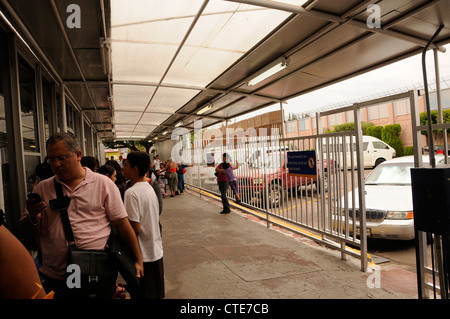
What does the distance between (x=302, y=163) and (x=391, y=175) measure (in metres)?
2.61

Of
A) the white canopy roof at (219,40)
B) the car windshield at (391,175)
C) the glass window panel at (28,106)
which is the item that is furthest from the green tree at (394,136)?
the glass window panel at (28,106)

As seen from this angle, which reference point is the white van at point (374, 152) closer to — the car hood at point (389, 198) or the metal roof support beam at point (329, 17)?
the car hood at point (389, 198)

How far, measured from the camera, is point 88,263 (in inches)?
72.8

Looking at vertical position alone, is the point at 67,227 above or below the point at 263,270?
above

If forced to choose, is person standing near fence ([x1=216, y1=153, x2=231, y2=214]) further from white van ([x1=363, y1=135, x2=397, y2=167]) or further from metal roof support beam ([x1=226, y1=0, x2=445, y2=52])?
white van ([x1=363, y1=135, x2=397, y2=167])

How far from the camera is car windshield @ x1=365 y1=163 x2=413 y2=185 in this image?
6.12 metres

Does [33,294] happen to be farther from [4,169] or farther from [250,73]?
[250,73]

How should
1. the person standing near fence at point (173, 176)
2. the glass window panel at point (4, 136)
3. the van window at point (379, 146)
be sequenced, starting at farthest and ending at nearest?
the van window at point (379, 146), the person standing near fence at point (173, 176), the glass window panel at point (4, 136)

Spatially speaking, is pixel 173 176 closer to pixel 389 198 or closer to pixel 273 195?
pixel 273 195

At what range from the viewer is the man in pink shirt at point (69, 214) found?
1913 mm

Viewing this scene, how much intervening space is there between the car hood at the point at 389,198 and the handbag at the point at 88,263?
14.2ft

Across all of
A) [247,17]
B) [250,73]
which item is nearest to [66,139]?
[247,17]

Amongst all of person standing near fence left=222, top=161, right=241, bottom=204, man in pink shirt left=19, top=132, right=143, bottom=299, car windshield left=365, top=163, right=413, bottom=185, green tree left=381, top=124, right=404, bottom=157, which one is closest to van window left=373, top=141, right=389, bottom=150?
green tree left=381, top=124, right=404, bottom=157

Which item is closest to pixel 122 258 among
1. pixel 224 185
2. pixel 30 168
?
pixel 30 168
